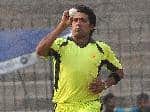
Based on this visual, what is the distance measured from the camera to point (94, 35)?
10000 mm

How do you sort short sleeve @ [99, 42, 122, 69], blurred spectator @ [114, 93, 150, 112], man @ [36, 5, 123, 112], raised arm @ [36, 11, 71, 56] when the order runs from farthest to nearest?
1. blurred spectator @ [114, 93, 150, 112]
2. short sleeve @ [99, 42, 122, 69]
3. man @ [36, 5, 123, 112]
4. raised arm @ [36, 11, 71, 56]

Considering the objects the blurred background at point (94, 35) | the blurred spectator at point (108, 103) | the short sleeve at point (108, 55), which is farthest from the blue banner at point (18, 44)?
the short sleeve at point (108, 55)

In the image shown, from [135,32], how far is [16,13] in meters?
1.89

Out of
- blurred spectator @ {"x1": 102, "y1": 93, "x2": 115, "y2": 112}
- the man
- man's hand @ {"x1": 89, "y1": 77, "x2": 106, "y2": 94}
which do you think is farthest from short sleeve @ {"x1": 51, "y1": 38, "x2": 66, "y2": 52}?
blurred spectator @ {"x1": 102, "y1": 93, "x2": 115, "y2": 112}

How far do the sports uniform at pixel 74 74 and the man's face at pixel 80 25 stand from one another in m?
0.14

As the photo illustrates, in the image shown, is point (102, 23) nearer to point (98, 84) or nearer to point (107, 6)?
point (107, 6)

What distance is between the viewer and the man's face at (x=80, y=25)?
5.59 m

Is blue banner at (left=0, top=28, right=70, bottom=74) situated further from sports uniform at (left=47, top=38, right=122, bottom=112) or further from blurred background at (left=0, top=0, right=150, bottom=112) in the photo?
sports uniform at (left=47, top=38, right=122, bottom=112)

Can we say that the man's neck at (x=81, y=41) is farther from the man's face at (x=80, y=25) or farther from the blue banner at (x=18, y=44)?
the blue banner at (x=18, y=44)

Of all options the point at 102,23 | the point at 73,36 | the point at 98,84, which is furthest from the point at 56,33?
the point at 102,23

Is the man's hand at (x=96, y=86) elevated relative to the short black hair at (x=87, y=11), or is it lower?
lower

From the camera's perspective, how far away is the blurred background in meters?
9.83

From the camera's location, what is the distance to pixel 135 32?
10.2 metres

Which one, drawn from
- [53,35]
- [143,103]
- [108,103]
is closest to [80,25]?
[53,35]
